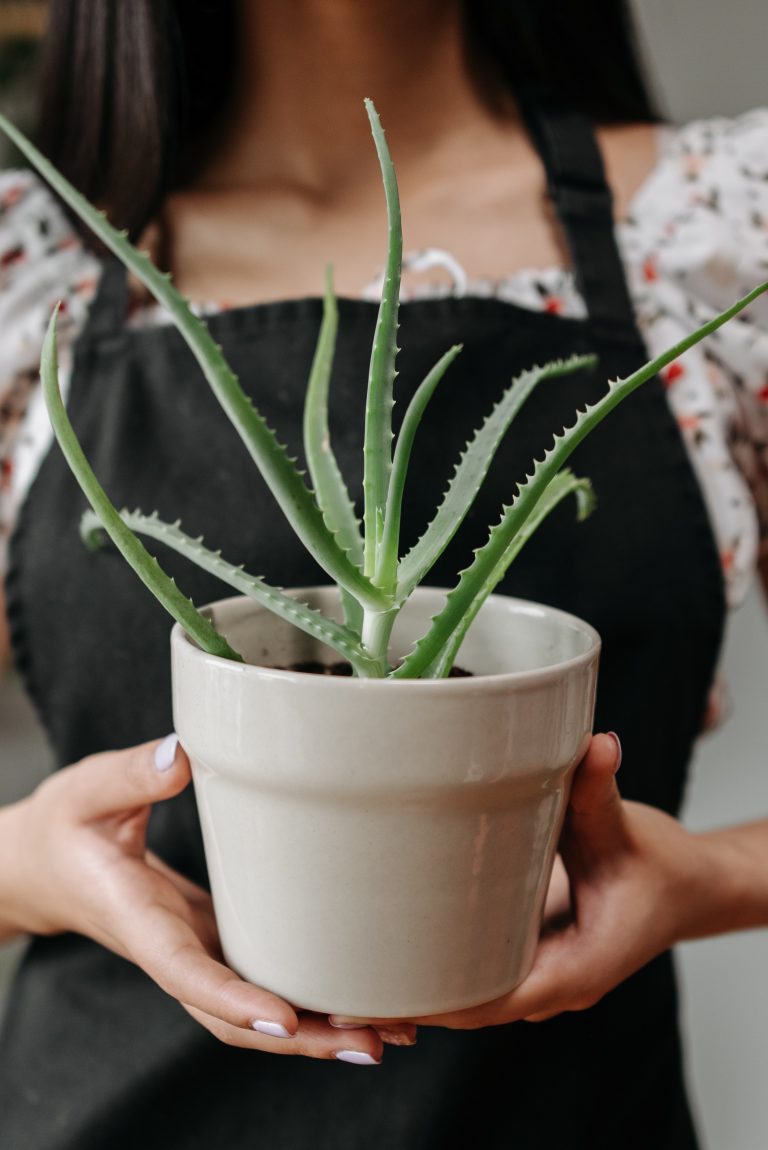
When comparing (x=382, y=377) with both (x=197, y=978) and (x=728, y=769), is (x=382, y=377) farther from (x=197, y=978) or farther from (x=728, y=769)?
(x=728, y=769)

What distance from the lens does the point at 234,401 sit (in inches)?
9.5

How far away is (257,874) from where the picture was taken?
30cm

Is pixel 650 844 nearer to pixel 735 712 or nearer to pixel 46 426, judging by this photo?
pixel 46 426

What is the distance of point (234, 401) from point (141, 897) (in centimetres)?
21

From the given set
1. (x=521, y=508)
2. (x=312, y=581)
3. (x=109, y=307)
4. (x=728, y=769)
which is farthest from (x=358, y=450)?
(x=728, y=769)

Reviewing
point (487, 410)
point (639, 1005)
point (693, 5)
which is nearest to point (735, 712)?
point (639, 1005)

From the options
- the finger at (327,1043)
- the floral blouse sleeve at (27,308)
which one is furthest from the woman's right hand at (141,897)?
the floral blouse sleeve at (27,308)

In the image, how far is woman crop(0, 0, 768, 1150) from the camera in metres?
0.44

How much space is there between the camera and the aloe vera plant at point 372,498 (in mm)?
242

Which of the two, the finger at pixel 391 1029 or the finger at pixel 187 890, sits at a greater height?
the finger at pixel 391 1029

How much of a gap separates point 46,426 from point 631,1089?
545 mm

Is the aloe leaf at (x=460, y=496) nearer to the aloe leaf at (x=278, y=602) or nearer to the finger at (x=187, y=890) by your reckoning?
the aloe leaf at (x=278, y=602)

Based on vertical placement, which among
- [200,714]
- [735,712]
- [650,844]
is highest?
[200,714]

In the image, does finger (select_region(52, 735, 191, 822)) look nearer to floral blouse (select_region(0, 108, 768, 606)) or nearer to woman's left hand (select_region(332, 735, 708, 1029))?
woman's left hand (select_region(332, 735, 708, 1029))
